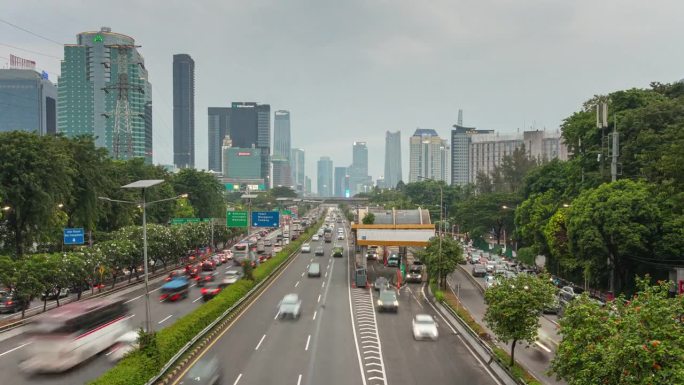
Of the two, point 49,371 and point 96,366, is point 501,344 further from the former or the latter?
point 49,371

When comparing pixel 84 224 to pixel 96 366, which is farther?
pixel 84 224

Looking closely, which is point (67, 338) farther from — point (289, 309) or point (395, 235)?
point (395, 235)

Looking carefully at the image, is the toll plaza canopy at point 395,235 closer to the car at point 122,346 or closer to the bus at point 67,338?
the car at point 122,346

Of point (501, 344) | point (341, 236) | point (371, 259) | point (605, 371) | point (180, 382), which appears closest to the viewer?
point (605, 371)

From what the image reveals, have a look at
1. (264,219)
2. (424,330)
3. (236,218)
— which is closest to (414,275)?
(264,219)

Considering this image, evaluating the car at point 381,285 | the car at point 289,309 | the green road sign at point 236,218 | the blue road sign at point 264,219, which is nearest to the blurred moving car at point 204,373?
the car at point 289,309

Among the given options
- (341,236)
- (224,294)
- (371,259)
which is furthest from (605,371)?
(341,236)
